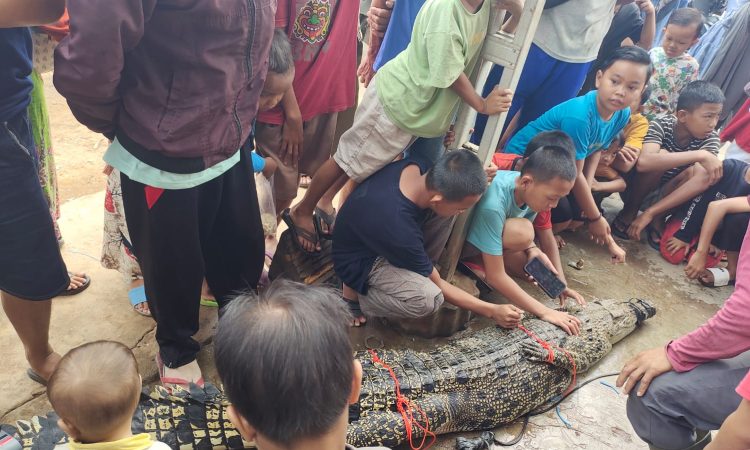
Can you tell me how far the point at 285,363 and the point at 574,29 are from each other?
9.74 feet

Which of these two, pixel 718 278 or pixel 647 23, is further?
pixel 647 23

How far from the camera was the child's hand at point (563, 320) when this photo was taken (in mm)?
2818

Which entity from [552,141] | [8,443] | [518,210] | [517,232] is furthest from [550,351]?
[8,443]

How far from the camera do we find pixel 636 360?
2113 mm

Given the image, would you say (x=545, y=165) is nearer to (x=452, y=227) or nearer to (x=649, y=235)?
(x=452, y=227)

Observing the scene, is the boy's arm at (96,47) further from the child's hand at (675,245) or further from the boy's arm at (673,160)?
the child's hand at (675,245)

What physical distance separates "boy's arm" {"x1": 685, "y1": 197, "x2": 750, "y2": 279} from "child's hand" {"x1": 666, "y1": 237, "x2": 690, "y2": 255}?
0.18m

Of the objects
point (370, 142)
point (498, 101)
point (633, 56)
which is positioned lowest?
point (370, 142)

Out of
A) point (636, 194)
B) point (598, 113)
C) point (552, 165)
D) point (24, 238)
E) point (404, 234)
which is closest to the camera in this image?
point (24, 238)

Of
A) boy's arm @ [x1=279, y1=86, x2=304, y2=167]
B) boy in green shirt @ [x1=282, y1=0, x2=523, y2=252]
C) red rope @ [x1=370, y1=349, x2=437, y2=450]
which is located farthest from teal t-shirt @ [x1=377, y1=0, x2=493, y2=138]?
red rope @ [x1=370, y1=349, x2=437, y2=450]

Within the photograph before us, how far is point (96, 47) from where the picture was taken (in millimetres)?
1380

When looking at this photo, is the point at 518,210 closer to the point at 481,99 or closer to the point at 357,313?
the point at 481,99

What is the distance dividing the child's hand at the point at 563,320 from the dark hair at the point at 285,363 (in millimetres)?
2077

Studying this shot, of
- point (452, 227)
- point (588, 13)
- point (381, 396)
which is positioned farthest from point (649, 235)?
point (381, 396)
